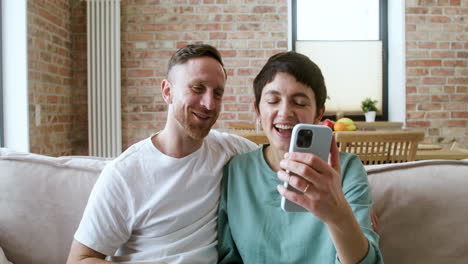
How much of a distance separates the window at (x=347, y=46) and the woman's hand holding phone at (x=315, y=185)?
3365 mm

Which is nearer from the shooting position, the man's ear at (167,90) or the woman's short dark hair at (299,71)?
the woman's short dark hair at (299,71)

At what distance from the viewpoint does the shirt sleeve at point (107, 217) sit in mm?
988

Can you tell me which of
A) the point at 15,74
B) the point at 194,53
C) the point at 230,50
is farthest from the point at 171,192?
the point at 230,50

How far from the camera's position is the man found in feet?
3.30

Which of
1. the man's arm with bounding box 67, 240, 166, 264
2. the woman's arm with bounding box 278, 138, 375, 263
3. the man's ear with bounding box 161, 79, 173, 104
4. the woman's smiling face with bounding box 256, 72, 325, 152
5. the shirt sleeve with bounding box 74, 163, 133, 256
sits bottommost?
the man's arm with bounding box 67, 240, 166, 264

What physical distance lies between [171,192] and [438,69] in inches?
135

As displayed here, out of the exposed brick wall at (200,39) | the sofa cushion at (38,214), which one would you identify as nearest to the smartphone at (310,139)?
the sofa cushion at (38,214)

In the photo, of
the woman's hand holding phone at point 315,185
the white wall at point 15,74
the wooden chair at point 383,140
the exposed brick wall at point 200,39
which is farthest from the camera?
the exposed brick wall at point 200,39

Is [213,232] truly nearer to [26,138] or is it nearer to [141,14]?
[26,138]

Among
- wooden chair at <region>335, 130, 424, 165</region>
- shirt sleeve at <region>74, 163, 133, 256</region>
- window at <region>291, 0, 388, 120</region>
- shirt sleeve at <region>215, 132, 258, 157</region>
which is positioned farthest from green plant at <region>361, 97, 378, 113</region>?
shirt sleeve at <region>74, 163, 133, 256</region>

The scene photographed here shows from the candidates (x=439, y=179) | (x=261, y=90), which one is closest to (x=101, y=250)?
(x=261, y=90)

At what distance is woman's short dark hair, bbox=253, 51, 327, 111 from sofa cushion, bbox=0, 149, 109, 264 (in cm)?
61

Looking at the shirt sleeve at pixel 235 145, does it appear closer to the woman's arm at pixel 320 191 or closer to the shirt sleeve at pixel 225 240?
the shirt sleeve at pixel 225 240

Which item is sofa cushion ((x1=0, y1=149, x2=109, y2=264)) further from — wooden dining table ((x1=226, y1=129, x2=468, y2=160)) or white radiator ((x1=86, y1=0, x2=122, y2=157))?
white radiator ((x1=86, y1=0, x2=122, y2=157))
